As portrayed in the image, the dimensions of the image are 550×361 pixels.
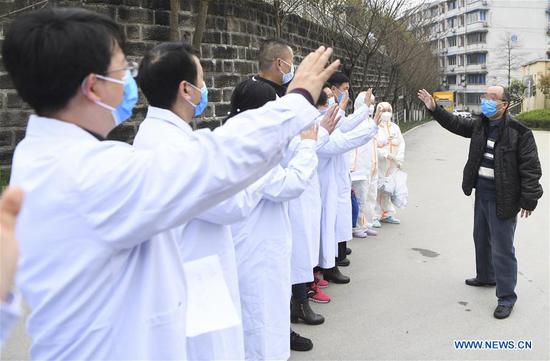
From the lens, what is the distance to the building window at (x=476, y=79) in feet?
223

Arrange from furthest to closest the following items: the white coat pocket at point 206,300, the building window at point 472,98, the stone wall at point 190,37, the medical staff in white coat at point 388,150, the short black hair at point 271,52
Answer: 1. the building window at point 472,98
2. the medical staff in white coat at point 388,150
3. the stone wall at point 190,37
4. the short black hair at point 271,52
5. the white coat pocket at point 206,300

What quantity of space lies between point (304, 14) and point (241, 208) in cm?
1166

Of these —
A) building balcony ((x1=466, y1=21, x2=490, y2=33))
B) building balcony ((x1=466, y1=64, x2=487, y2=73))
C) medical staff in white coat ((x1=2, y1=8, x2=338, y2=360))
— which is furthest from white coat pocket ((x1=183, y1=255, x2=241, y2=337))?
building balcony ((x1=466, y1=21, x2=490, y2=33))

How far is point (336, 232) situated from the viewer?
582 cm

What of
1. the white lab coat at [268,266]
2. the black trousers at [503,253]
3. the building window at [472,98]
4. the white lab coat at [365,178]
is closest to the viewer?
the white lab coat at [268,266]

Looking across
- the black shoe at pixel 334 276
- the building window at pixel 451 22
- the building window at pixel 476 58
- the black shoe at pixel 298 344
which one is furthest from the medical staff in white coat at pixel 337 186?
the building window at pixel 451 22

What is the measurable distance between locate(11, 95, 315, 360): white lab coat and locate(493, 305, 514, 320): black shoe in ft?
12.5

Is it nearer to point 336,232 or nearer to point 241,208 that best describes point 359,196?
point 336,232

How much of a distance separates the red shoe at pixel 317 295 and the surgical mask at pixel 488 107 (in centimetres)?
226

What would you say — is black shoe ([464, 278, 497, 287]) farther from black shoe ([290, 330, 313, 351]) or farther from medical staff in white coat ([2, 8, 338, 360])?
medical staff in white coat ([2, 8, 338, 360])

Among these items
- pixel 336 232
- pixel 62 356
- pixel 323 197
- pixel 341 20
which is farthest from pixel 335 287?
pixel 341 20

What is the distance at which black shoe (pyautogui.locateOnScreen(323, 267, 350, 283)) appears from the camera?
564 centimetres

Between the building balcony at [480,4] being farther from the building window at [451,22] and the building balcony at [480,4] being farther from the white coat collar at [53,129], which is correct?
the white coat collar at [53,129]

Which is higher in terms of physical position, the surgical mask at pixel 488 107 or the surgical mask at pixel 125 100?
the surgical mask at pixel 125 100
